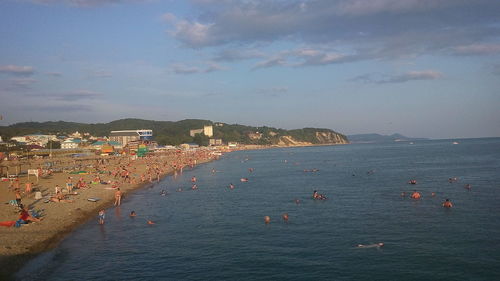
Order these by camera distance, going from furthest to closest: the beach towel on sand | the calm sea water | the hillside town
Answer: the hillside town, the beach towel on sand, the calm sea water

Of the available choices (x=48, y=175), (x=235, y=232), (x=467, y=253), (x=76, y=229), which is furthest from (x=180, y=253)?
(x=48, y=175)

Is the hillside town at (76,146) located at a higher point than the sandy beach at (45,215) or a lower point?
higher

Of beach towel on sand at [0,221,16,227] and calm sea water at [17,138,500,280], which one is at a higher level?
beach towel on sand at [0,221,16,227]

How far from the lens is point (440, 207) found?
29.0 m

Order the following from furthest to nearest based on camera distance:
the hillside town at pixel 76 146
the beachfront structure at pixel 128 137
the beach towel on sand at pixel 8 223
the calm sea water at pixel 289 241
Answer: the beachfront structure at pixel 128 137, the hillside town at pixel 76 146, the beach towel on sand at pixel 8 223, the calm sea water at pixel 289 241


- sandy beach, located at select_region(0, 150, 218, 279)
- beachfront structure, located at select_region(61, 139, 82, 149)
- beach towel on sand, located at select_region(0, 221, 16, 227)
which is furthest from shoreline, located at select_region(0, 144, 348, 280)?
beachfront structure, located at select_region(61, 139, 82, 149)

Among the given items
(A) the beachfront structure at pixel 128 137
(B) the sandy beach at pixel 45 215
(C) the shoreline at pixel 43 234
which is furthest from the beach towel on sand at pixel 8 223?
(A) the beachfront structure at pixel 128 137

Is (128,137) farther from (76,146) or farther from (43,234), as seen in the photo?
(43,234)

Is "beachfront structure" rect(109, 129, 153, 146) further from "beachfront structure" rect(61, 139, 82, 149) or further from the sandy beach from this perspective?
the sandy beach

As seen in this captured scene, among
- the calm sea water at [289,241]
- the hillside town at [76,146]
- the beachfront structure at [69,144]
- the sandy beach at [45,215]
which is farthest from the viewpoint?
the beachfront structure at [69,144]

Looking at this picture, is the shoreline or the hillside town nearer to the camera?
the shoreline

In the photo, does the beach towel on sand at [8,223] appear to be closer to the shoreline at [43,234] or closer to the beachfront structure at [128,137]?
the shoreline at [43,234]

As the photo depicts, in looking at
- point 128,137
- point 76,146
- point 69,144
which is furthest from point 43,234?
point 128,137

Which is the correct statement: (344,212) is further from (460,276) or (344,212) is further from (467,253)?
(460,276)
